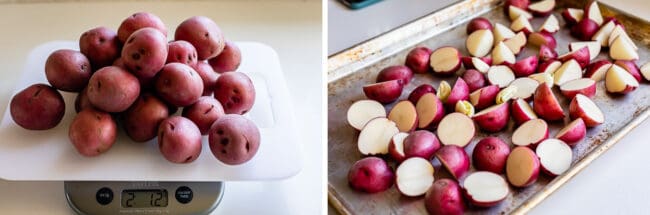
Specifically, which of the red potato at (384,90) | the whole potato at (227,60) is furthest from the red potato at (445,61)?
the whole potato at (227,60)

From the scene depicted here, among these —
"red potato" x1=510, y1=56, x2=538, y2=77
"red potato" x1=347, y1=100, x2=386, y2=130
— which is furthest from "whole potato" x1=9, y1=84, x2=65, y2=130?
"red potato" x1=510, y1=56, x2=538, y2=77

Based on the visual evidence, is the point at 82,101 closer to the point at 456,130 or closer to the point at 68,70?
the point at 68,70

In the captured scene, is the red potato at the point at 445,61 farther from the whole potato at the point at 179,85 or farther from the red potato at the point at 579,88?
the whole potato at the point at 179,85

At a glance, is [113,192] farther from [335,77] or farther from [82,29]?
[335,77]

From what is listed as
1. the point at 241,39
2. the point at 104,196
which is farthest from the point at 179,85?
the point at 241,39

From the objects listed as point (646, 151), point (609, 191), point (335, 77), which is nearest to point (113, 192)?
point (335, 77)

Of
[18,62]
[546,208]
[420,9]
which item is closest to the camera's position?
[18,62]
